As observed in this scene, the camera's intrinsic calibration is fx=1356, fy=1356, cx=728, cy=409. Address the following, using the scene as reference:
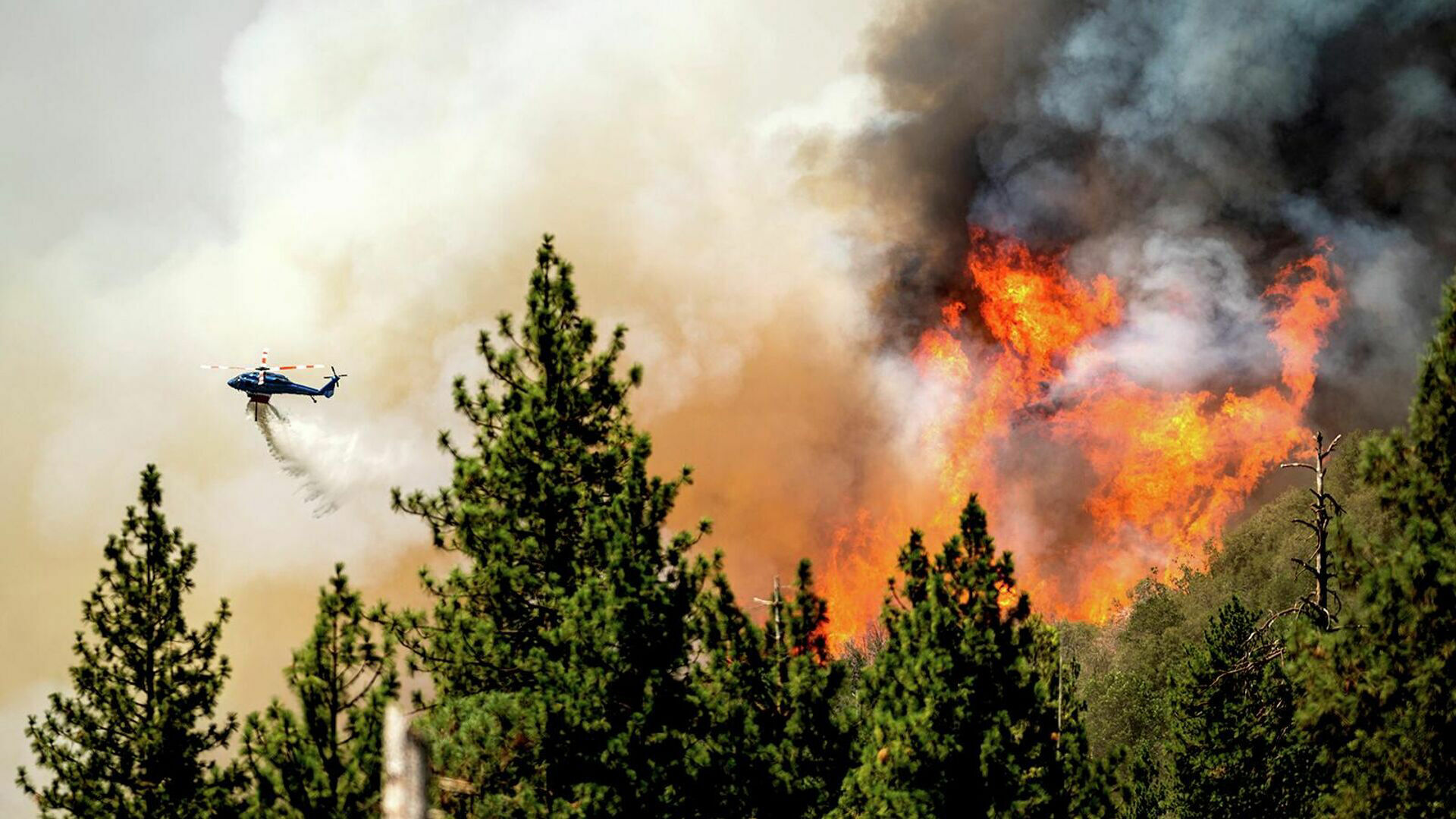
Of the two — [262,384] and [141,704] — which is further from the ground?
[262,384]

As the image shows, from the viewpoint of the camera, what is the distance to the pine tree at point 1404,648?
23.3 meters

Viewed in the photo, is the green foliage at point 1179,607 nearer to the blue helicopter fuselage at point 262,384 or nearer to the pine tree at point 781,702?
the pine tree at point 781,702

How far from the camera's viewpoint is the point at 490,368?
108 feet

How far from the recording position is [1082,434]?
13875cm

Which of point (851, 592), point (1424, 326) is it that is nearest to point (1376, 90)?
point (1424, 326)

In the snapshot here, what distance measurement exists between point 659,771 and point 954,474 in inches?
4417

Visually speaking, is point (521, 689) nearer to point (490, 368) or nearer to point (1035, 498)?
point (490, 368)

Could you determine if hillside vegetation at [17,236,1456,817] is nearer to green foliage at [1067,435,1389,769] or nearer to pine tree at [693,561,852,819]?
pine tree at [693,561,852,819]

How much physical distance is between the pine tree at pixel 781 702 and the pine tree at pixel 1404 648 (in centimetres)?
1179

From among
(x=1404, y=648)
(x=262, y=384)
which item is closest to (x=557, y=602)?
(x=1404, y=648)

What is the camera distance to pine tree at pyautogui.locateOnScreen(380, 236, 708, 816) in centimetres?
2677

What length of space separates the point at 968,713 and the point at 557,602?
29.2 ft

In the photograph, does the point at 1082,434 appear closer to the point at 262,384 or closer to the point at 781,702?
the point at 262,384

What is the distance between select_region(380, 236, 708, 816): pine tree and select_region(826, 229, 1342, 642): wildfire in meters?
94.2
